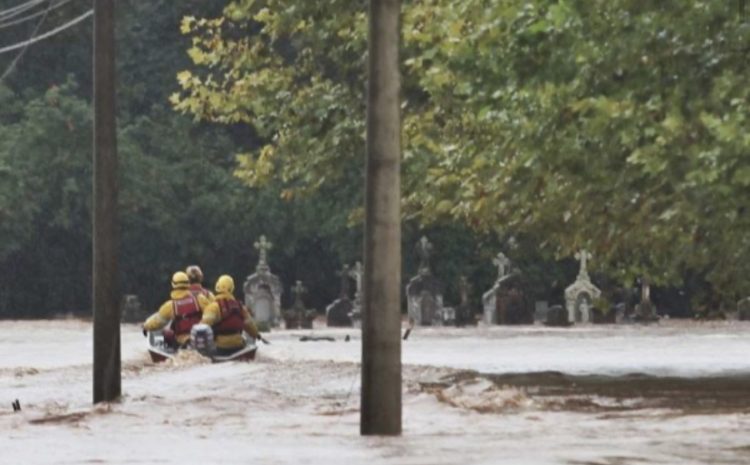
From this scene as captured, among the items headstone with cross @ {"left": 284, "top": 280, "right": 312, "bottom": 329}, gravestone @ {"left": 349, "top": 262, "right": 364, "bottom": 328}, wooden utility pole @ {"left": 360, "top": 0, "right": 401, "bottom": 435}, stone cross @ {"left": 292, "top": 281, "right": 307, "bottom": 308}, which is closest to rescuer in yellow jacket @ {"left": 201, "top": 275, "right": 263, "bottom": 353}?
wooden utility pole @ {"left": 360, "top": 0, "right": 401, "bottom": 435}

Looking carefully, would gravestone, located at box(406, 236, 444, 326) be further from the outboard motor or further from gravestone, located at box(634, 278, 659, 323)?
the outboard motor

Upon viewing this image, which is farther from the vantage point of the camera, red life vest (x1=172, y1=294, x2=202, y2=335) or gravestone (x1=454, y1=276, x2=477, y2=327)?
gravestone (x1=454, y1=276, x2=477, y2=327)

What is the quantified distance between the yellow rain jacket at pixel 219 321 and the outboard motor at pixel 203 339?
0.15 m

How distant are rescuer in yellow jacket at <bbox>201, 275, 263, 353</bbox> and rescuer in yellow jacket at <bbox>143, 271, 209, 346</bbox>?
1.87ft

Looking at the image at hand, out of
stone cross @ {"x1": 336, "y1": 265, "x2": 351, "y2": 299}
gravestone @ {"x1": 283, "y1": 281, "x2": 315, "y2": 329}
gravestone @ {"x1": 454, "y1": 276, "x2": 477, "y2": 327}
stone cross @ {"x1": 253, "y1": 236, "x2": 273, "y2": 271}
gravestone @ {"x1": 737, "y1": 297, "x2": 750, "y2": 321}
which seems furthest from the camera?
gravestone @ {"x1": 737, "y1": 297, "x2": 750, "y2": 321}

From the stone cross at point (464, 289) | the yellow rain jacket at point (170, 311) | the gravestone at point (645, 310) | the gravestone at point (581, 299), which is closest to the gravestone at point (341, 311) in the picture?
the stone cross at point (464, 289)

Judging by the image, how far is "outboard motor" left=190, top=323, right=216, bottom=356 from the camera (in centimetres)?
3703

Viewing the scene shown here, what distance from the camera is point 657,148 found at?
957 inches

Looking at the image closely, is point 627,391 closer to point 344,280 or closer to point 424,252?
point 424,252

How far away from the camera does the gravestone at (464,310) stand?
6875 centimetres

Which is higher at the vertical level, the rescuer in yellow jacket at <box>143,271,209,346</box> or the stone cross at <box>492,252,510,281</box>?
the stone cross at <box>492,252,510,281</box>

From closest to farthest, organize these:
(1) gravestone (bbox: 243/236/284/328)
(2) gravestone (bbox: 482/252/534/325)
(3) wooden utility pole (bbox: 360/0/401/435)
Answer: (3) wooden utility pole (bbox: 360/0/401/435) < (1) gravestone (bbox: 243/236/284/328) < (2) gravestone (bbox: 482/252/534/325)

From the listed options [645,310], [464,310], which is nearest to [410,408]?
[464,310]

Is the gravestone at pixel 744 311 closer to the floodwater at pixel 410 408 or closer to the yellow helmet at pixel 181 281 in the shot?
the floodwater at pixel 410 408
